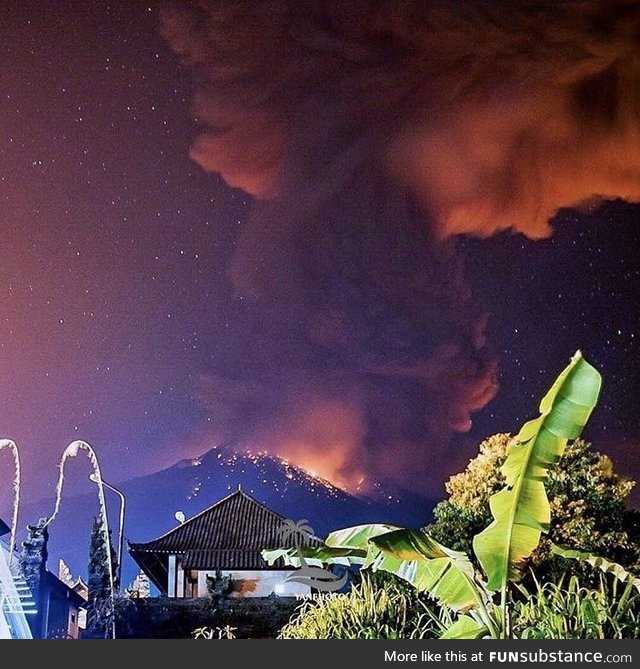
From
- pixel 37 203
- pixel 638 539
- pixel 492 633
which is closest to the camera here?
pixel 492 633

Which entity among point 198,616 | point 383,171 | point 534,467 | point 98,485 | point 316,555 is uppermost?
point 383,171

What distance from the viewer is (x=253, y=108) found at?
3.18 m

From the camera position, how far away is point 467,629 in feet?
8.84

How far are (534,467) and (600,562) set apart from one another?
0.48m

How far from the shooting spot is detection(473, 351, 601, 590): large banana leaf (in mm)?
2508

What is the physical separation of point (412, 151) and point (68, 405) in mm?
1402

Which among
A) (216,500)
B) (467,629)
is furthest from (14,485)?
(467,629)

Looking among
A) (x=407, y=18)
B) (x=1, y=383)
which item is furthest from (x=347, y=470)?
(x=407, y=18)

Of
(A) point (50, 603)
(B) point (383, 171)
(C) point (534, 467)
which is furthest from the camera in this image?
(B) point (383, 171)

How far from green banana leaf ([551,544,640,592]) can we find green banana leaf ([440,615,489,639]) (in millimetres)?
325

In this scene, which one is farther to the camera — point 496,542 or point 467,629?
point 467,629

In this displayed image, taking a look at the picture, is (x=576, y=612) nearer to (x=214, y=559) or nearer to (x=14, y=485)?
(x=214, y=559)

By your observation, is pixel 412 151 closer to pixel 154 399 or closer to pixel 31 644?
pixel 154 399

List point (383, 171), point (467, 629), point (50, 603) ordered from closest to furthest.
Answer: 1. point (467, 629)
2. point (50, 603)
3. point (383, 171)
